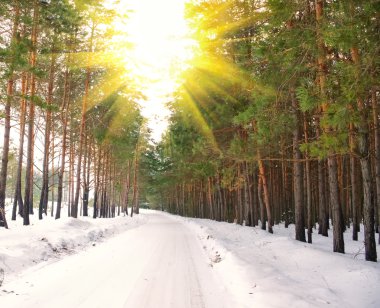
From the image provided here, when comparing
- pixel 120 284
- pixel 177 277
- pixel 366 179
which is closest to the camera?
pixel 120 284

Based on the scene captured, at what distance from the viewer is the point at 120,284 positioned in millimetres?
7066

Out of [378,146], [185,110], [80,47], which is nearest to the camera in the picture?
[378,146]

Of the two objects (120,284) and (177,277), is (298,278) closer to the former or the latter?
(177,277)

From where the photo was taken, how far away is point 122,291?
21.4 feet

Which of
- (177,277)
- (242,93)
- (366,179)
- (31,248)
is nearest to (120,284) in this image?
(177,277)

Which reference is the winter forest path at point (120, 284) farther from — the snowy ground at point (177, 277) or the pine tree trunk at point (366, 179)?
the pine tree trunk at point (366, 179)

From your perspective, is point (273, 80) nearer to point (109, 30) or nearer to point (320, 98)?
point (320, 98)

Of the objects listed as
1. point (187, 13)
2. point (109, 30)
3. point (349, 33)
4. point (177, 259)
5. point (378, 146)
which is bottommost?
point (177, 259)

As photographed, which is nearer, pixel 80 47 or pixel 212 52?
pixel 212 52

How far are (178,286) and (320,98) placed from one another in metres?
5.38

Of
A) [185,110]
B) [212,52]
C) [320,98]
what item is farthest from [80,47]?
[320,98]

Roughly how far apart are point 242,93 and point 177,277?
9.75 m

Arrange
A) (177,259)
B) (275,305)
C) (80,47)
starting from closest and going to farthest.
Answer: (275,305), (177,259), (80,47)

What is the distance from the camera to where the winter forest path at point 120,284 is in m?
5.88
